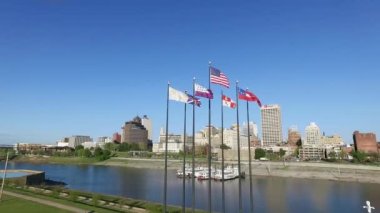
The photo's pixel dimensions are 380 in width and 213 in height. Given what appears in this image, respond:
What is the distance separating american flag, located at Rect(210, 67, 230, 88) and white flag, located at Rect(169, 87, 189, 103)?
293cm

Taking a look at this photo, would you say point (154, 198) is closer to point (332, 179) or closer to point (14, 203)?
point (14, 203)

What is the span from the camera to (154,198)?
65500mm

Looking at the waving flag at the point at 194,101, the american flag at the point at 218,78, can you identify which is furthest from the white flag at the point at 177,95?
the american flag at the point at 218,78

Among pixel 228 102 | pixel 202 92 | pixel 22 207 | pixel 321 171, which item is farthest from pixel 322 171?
pixel 22 207

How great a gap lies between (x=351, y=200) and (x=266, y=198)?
51.8ft

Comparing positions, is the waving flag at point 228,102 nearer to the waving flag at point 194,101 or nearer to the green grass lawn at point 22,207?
the waving flag at point 194,101

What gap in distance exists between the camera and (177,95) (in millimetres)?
29109

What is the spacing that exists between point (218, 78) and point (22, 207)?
2490 centimetres

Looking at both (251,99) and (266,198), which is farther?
(266,198)

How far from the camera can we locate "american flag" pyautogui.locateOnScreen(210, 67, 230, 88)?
28344mm

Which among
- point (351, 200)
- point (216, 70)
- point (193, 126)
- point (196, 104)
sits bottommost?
point (351, 200)

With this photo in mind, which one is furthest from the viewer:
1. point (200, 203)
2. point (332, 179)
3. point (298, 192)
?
point (332, 179)

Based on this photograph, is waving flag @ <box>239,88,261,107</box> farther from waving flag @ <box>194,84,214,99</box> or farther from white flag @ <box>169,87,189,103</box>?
white flag @ <box>169,87,189,103</box>

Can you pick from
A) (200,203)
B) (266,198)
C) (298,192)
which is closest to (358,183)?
(298,192)
